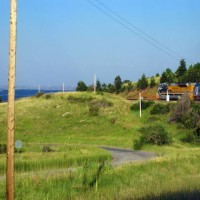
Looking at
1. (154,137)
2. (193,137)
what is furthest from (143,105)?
(154,137)

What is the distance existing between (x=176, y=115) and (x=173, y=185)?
184 ft

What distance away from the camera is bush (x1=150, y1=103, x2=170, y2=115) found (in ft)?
254

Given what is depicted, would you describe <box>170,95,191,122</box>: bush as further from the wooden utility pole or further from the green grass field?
the wooden utility pole

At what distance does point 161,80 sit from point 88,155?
70084 mm

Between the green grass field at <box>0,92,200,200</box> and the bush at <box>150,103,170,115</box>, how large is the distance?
44.2 inches

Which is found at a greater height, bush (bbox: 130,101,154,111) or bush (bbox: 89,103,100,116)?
bush (bbox: 130,101,154,111)

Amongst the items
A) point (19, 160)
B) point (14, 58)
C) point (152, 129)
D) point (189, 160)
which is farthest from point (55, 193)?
point (152, 129)

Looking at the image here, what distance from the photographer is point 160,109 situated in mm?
77938

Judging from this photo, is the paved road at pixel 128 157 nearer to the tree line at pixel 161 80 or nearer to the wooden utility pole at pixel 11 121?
the wooden utility pole at pixel 11 121

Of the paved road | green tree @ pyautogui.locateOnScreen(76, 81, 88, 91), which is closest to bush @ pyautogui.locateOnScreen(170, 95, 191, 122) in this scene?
the paved road

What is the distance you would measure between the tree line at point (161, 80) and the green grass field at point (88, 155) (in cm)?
2109

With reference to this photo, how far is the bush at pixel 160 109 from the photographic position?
77500 mm

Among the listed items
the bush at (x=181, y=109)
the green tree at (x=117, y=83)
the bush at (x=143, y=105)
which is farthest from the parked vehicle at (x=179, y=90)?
the green tree at (x=117, y=83)

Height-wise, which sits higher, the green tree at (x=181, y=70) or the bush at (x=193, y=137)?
the green tree at (x=181, y=70)
